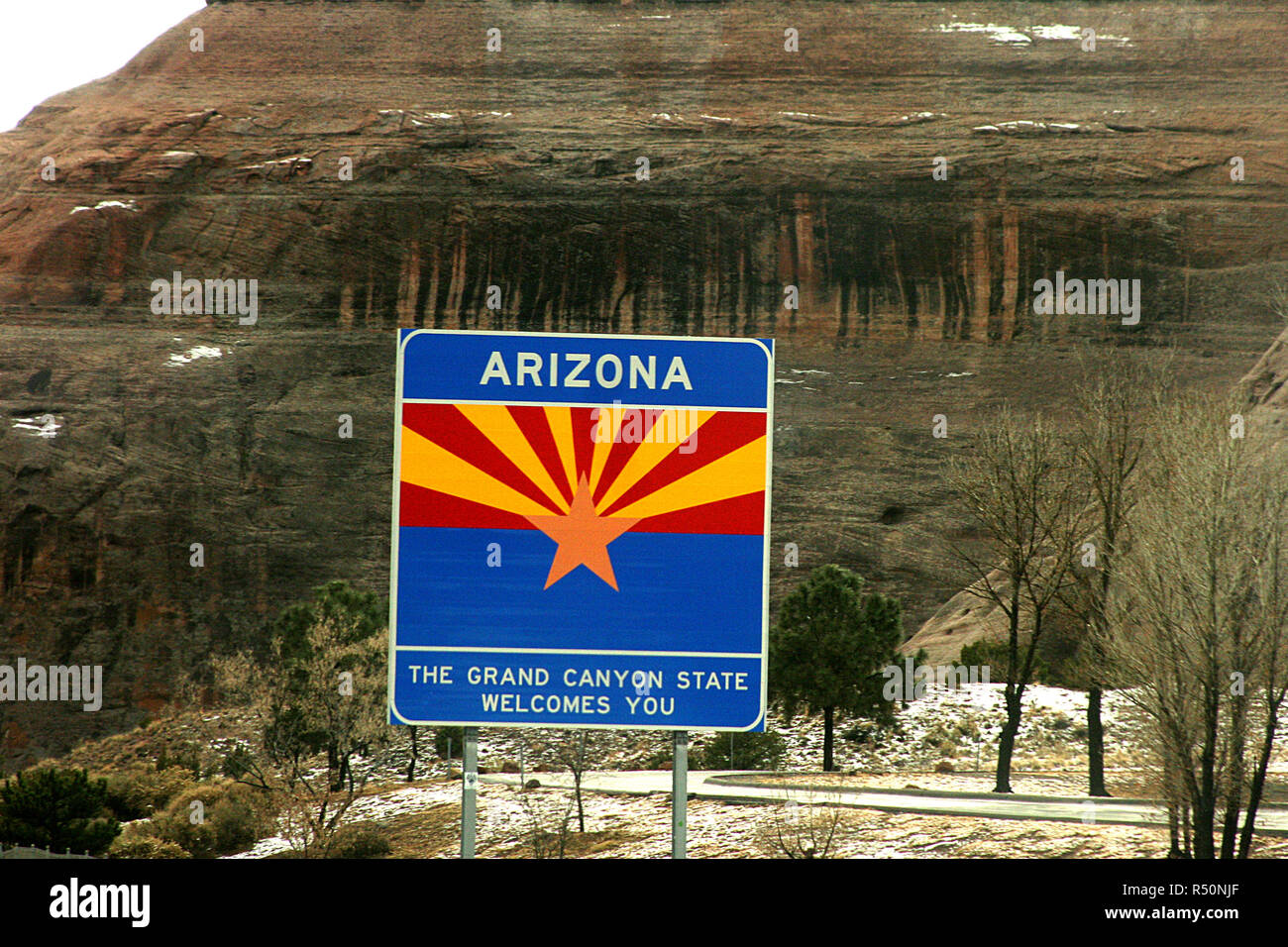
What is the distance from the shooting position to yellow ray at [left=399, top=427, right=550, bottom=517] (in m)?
5.73

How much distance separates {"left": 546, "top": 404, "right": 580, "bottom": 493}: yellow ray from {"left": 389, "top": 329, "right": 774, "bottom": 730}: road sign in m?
0.01

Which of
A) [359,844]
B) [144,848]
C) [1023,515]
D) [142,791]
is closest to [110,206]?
[142,791]

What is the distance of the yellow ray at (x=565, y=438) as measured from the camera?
5691 mm

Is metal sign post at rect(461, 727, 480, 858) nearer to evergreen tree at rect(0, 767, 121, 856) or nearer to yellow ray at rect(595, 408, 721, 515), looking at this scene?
yellow ray at rect(595, 408, 721, 515)

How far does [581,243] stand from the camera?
71.0 m

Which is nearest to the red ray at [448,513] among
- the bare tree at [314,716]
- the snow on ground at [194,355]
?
the bare tree at [314,716]

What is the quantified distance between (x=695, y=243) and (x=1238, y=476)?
189 ft

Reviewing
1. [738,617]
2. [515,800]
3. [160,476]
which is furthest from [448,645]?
[160,476]

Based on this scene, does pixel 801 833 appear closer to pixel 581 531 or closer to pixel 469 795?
pixel 581 531

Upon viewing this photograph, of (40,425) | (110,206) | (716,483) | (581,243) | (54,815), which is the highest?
(110,206)

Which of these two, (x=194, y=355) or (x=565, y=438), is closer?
(x=565, y=438)

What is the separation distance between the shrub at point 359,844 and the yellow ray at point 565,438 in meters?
19.5

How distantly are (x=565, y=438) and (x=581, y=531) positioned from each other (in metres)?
0.50

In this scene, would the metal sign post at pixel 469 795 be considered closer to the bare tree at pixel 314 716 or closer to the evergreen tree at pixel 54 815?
the bare tree at pixel 314 716
